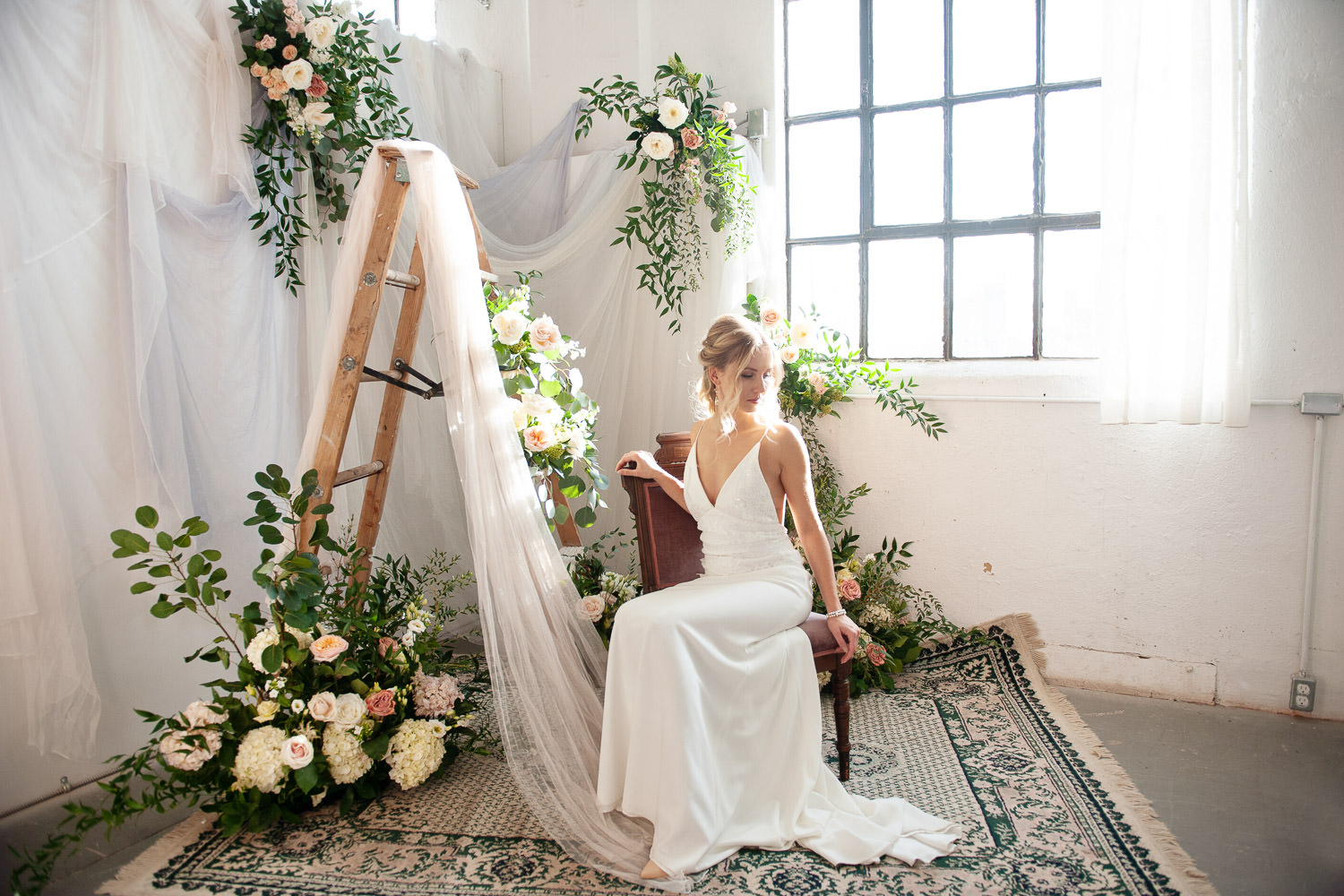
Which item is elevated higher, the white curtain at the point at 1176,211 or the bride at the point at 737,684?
the white curtain at the point at 1176,211

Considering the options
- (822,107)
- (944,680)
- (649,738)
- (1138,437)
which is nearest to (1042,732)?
(944,680)

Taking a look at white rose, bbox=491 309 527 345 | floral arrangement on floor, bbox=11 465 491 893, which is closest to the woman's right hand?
white rose, bbox=491 309 527 345

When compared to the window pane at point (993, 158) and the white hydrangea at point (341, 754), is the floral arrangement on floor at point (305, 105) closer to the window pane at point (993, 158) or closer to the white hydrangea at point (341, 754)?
the white hydrangea at point (341, 754)

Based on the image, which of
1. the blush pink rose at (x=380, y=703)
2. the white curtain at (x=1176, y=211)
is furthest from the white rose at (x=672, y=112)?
the blush pink rose at (x=380, y=703)

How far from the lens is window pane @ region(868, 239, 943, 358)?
3734mm

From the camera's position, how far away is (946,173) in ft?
12.0

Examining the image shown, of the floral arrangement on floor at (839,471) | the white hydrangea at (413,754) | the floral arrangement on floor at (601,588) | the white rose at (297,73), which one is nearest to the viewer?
the white hydrangea at (413,754)

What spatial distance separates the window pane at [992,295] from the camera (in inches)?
141

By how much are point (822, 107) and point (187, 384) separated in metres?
2.80

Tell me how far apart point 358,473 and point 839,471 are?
199 cm

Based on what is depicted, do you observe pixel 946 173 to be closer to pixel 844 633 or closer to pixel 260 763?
pixel 844 633

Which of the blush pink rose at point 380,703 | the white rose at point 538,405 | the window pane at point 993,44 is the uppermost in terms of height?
the window pane at point 993,44

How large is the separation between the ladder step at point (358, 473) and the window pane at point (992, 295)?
239 cm

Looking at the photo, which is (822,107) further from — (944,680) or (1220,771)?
(1220,771)
